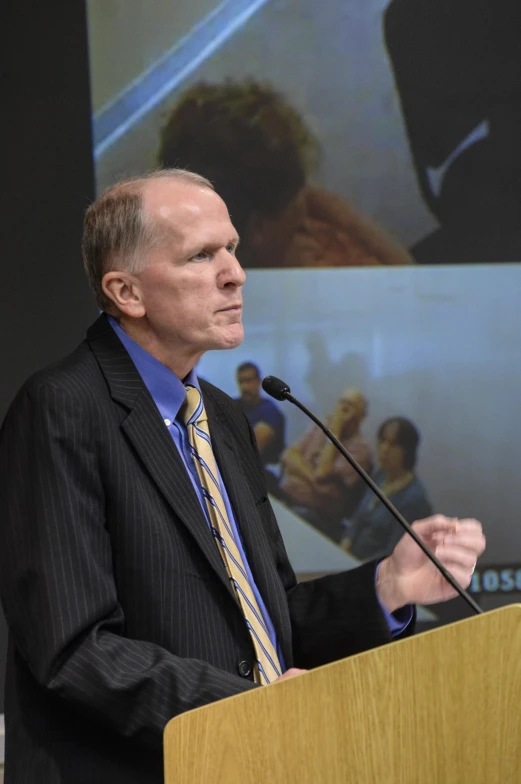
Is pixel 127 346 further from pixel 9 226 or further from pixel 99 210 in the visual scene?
pixel 9 226

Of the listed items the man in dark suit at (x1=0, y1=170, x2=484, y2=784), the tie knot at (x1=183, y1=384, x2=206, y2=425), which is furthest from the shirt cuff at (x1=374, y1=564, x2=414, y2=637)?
the tie knot at (x1=183, y1=384, x2=206, y2=425)

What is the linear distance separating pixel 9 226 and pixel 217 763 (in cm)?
240

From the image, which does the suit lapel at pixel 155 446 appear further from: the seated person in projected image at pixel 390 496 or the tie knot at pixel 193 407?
the seated person in projected image at pixel 390 496

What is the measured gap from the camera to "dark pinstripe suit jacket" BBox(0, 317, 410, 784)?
1.43m

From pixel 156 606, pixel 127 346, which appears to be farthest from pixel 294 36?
pixel 156 606

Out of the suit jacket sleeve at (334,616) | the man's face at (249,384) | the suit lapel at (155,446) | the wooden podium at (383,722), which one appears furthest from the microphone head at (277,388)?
the man's face at (249,384)

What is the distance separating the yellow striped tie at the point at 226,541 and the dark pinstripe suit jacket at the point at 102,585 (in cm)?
4

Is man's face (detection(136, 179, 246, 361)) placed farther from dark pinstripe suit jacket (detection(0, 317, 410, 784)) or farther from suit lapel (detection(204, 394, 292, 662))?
suit lapel (detection(204, 394, 292, 662))

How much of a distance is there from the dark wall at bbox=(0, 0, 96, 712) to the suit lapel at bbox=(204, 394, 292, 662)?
1.34 m

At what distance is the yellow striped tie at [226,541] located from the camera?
169 cm

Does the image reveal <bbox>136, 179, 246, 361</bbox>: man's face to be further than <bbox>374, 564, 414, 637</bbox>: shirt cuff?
No

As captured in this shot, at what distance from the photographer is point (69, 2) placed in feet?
10.3

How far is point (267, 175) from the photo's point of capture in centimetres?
322

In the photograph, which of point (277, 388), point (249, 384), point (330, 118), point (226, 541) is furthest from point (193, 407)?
point (330, 118)
